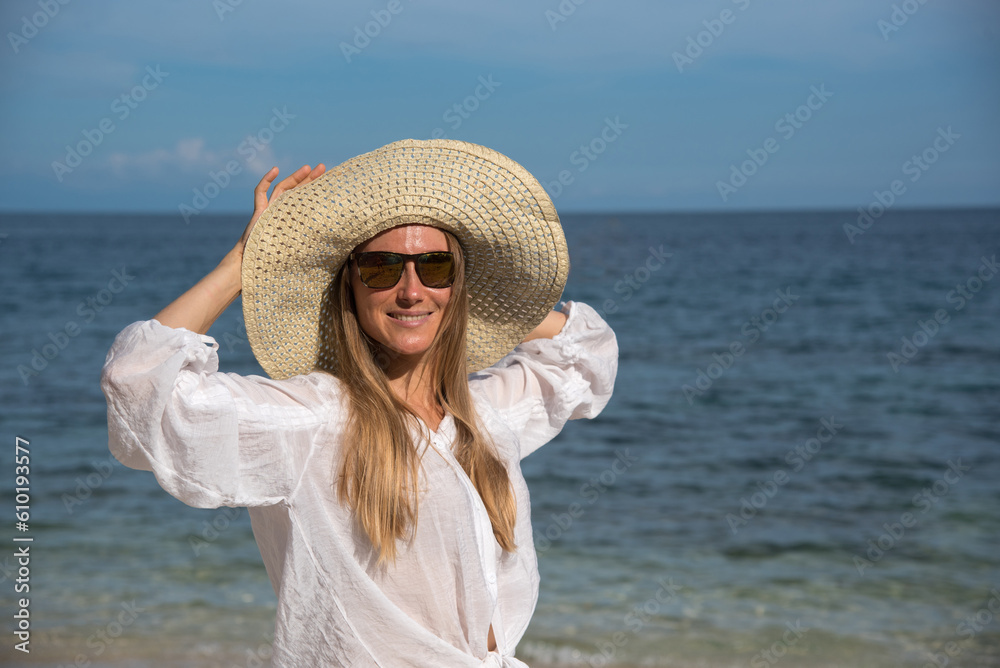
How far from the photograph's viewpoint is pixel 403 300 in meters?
2.18

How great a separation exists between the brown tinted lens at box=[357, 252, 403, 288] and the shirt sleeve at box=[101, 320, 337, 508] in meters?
0.37

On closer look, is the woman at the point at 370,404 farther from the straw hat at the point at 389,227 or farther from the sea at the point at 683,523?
the sea at the point at 683,523

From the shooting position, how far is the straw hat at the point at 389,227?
2.14 metres

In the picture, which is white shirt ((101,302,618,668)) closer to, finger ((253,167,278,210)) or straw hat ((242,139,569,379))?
straw hat ((242,139,569,379))

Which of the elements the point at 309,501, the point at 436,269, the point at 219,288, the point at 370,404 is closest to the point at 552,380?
the point at 436,269

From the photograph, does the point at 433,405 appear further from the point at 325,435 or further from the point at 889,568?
the point at 889,568

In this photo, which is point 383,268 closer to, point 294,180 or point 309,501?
point 294,180

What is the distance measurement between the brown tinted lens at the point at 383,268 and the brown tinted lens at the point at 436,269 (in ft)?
0.18

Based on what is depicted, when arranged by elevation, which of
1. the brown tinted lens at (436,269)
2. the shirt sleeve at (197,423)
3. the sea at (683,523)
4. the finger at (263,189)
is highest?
the finger at (263,189)

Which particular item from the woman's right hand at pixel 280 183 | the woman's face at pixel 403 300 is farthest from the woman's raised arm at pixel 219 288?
the woman's face at pixel 403 300

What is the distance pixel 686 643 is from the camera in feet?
18.7

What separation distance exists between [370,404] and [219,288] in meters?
0.43

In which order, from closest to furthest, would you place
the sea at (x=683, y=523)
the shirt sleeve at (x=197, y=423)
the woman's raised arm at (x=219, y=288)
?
the shirt sleeve at (x=197, y=423) < the woman's raised arm at (x=219, y=288) < the sea at (x=683, y=523)

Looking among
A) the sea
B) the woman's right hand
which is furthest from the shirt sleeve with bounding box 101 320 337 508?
the sea
